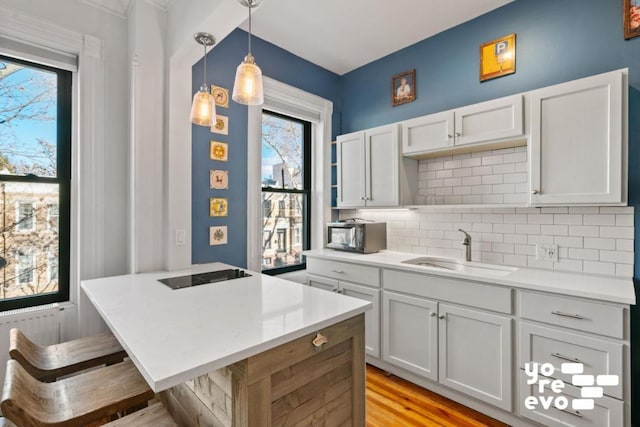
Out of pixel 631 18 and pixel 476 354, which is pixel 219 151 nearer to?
pixel 476 354

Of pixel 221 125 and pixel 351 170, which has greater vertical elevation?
pixel 221 125

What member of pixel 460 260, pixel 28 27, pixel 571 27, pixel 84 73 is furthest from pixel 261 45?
pixel 460 260

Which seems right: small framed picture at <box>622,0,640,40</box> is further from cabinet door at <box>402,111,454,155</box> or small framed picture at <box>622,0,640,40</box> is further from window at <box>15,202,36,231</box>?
window at <box>15,202,36,231</box>

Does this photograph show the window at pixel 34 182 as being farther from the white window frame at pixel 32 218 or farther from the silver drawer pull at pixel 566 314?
the silver drawer pull at pixel 566 314

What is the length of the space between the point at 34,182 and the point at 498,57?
347cm

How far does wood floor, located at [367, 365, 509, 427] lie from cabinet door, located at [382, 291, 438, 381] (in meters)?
0.15

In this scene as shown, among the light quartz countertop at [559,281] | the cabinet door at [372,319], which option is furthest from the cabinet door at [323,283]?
the light quartz countertop at [559,281]

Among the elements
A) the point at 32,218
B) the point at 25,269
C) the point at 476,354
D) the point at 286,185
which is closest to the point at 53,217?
the point at 32,218

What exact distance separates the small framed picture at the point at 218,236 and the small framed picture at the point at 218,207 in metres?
0.11

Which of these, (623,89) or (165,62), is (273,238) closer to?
(165,62)

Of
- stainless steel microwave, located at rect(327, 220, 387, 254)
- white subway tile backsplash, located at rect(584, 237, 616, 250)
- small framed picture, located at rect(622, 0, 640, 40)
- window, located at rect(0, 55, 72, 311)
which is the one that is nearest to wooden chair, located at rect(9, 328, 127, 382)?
window, located at rect(0, 55, 72, 311)

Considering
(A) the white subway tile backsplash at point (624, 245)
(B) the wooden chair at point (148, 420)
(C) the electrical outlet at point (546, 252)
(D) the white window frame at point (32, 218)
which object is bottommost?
Answer: (B) the wooden chair at point (148, 420)

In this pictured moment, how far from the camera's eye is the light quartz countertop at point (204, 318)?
3.08 feet

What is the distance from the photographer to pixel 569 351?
169cm
